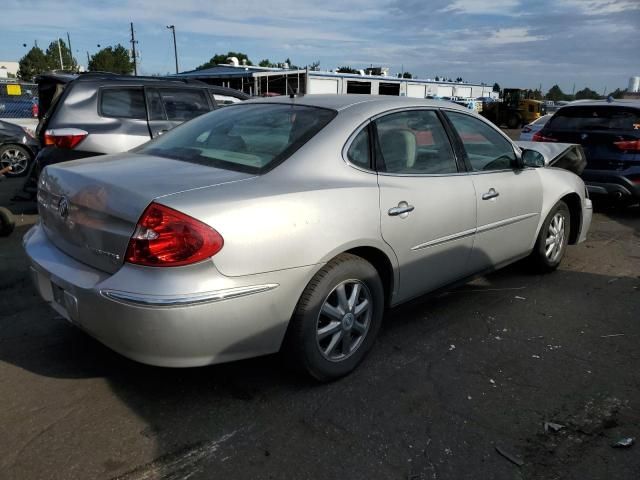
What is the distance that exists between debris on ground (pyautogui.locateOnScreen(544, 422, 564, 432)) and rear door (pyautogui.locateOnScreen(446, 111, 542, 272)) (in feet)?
4.54

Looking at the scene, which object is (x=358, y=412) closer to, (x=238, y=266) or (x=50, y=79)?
(x=238, y=266)

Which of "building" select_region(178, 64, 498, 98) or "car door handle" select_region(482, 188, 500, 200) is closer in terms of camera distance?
"car door handle" select_region(482, 188, 500, 200)

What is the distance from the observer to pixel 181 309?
7.72 ft

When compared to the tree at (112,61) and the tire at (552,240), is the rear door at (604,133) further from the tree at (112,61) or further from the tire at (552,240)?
the tree at (112,61)

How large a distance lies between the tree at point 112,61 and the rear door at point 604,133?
74.3m

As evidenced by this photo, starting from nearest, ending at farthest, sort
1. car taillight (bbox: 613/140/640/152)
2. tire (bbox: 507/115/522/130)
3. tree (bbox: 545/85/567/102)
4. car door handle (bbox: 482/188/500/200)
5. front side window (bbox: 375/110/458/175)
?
front side window (bbox: 375/110/458/175), car door handle (bbox: 482/188/500/200), car taillight (bbox: 613/140/640/152), tire (bbox: 507/115/522/130), tree (bbox: 545/85/567/102)

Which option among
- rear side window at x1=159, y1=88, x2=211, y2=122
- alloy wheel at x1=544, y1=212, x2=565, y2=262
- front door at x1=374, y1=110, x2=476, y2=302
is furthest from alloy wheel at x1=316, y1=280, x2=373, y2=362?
rear side window at x1=159, y1=88, x2=211, y2=122

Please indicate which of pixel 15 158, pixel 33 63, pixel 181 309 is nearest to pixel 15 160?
pixel 15 158

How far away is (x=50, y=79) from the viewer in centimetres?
738

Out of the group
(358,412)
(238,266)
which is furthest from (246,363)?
(238,266)

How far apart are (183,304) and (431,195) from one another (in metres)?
1.75

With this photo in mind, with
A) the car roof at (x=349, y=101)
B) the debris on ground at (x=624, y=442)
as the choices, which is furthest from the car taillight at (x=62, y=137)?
the debris on ground at (x=624, y=442)

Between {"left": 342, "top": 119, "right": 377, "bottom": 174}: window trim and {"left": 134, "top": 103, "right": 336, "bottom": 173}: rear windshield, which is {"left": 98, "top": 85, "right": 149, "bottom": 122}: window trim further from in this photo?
{"left": 342, "top": 119, "right": 377, "bottom": 174}: window trim

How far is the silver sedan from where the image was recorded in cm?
240
